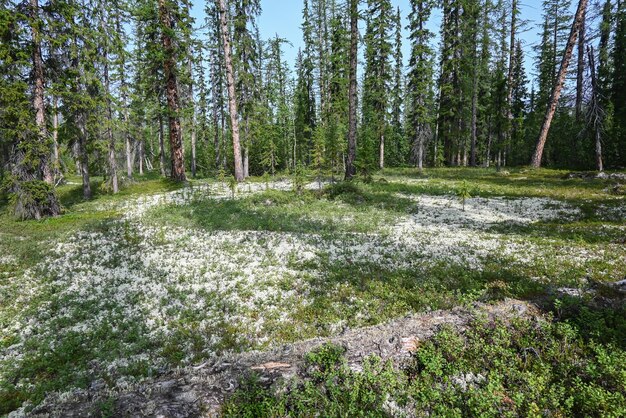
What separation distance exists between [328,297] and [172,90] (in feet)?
71.5

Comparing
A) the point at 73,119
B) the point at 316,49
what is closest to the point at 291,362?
the point at 73,119

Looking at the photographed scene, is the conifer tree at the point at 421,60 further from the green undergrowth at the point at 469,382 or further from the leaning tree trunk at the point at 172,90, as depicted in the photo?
the green undergrowth at the point at 469,382

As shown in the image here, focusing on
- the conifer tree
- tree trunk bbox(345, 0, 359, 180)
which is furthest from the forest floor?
the conifer tree

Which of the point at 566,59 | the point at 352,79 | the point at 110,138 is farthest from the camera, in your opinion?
the point at 110,138

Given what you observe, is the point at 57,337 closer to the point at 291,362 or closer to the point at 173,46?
the point at 291,362

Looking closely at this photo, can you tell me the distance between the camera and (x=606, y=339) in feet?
17.4

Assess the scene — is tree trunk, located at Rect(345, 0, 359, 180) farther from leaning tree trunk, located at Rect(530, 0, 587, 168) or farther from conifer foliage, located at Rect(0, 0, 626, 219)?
leaning tree trunk, located at Rect(530, 0, 587, 168)

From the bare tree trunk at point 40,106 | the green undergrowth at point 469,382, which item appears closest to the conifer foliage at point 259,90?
the bare tree trunk at point 40,106

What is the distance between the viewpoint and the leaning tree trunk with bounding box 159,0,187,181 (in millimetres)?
22469

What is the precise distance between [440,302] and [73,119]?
2473cm

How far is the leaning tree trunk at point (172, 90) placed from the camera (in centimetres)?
2247

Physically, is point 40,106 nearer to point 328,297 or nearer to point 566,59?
point 328,297

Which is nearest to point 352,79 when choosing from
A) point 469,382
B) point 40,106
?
point 40,106

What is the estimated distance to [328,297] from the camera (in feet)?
27.6
